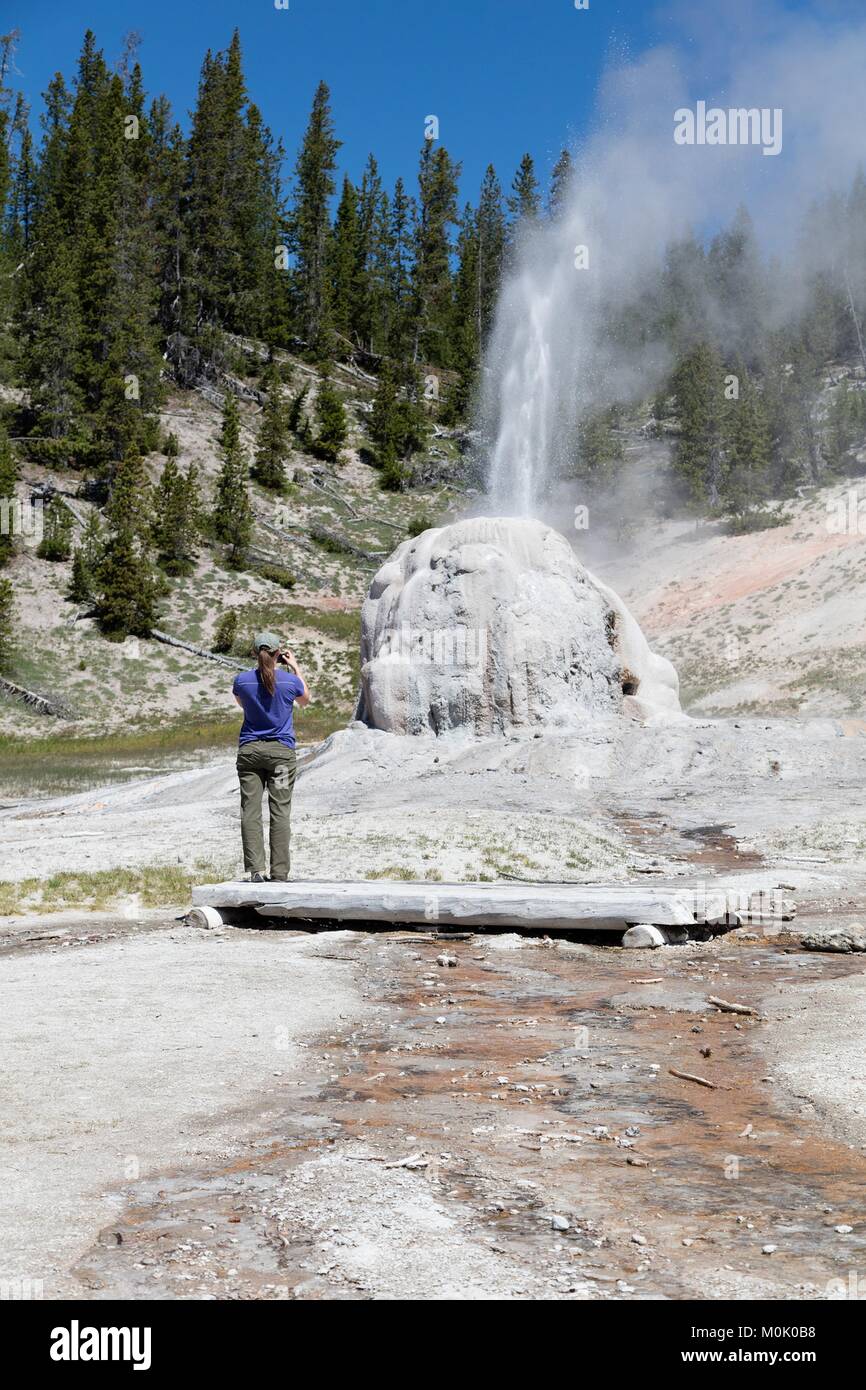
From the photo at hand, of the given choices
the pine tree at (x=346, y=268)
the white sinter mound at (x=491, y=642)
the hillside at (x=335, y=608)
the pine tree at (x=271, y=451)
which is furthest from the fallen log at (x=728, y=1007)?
the pine tree at (x=346, y=268)

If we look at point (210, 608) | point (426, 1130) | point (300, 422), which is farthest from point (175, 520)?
point (426, 1130)

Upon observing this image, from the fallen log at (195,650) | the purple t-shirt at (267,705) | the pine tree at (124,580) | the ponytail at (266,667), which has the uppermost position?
the pine tree at (124,580)

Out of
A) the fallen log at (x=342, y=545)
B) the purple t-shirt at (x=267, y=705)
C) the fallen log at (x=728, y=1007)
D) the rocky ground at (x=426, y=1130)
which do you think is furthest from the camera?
the fallen log at (x=342, y=545)

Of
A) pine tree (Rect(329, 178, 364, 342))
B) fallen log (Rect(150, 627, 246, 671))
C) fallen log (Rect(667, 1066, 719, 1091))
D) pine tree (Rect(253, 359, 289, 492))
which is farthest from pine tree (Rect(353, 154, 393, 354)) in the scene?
fallen log (Rect(667, 1066, 719, 1091))

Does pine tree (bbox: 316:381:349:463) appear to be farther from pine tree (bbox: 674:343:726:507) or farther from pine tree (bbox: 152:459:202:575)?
pine tree (bbox: 674:343:726:507)

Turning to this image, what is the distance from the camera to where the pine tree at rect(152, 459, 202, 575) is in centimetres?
7031

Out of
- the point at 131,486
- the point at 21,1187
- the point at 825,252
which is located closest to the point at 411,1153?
the point at 21,1187

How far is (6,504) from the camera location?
65.9 meters

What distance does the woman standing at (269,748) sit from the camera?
12.7m

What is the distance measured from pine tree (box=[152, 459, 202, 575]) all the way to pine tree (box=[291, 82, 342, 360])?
33591mm

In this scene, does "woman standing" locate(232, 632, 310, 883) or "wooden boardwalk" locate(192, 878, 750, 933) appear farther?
"woman standing" locate(232, 632, 310, 883)

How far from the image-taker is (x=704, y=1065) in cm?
769

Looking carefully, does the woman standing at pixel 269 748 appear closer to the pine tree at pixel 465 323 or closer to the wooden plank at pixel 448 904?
the wooden plank at pixel 448 904

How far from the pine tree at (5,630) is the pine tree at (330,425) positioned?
34.1 meters
